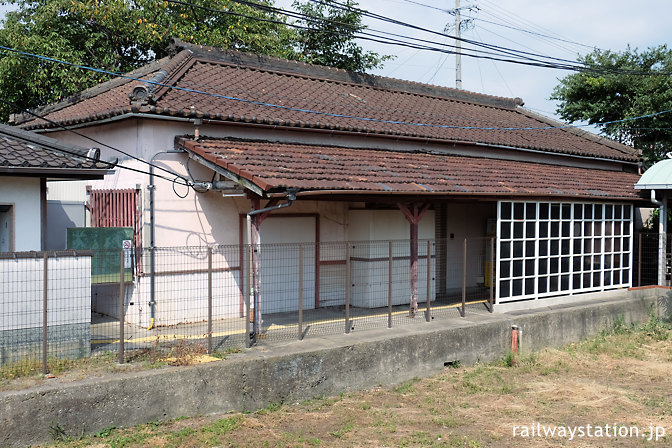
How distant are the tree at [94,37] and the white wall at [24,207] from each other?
334 inches

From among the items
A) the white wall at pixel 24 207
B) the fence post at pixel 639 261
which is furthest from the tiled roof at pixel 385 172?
the white wall at pixel 24 207

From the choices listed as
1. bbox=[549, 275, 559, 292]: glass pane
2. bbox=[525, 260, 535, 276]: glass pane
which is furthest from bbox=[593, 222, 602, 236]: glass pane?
bbox=[525, 260, 535, 276]: glass pane

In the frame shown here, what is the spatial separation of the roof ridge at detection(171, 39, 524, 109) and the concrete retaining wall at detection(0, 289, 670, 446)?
23.0 ft

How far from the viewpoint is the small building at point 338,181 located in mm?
10172

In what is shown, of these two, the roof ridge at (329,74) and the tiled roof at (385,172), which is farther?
the roof ridge at (329,74)

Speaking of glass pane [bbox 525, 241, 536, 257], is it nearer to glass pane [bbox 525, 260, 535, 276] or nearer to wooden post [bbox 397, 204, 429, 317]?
glass pane [bbox 525, 260, 535, 276]

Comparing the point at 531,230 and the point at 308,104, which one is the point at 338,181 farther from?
the point at 531,230

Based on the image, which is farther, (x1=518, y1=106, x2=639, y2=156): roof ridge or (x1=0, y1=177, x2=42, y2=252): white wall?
(x1=518, y1=106, x2=639, y2=156): roof ridge

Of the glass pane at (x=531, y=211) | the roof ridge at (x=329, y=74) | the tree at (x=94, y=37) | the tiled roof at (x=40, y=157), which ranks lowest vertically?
the glass pane at (x=531, y=211)

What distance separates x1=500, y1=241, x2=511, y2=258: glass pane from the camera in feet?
40.8

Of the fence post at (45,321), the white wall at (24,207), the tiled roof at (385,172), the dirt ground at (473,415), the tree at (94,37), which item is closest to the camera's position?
the dirt ground at (473,415)

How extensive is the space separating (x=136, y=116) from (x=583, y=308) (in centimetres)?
944

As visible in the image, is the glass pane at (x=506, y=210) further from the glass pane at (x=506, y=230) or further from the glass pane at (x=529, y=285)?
the glass pane at (x=529, y=285)

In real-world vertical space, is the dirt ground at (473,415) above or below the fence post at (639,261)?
below
